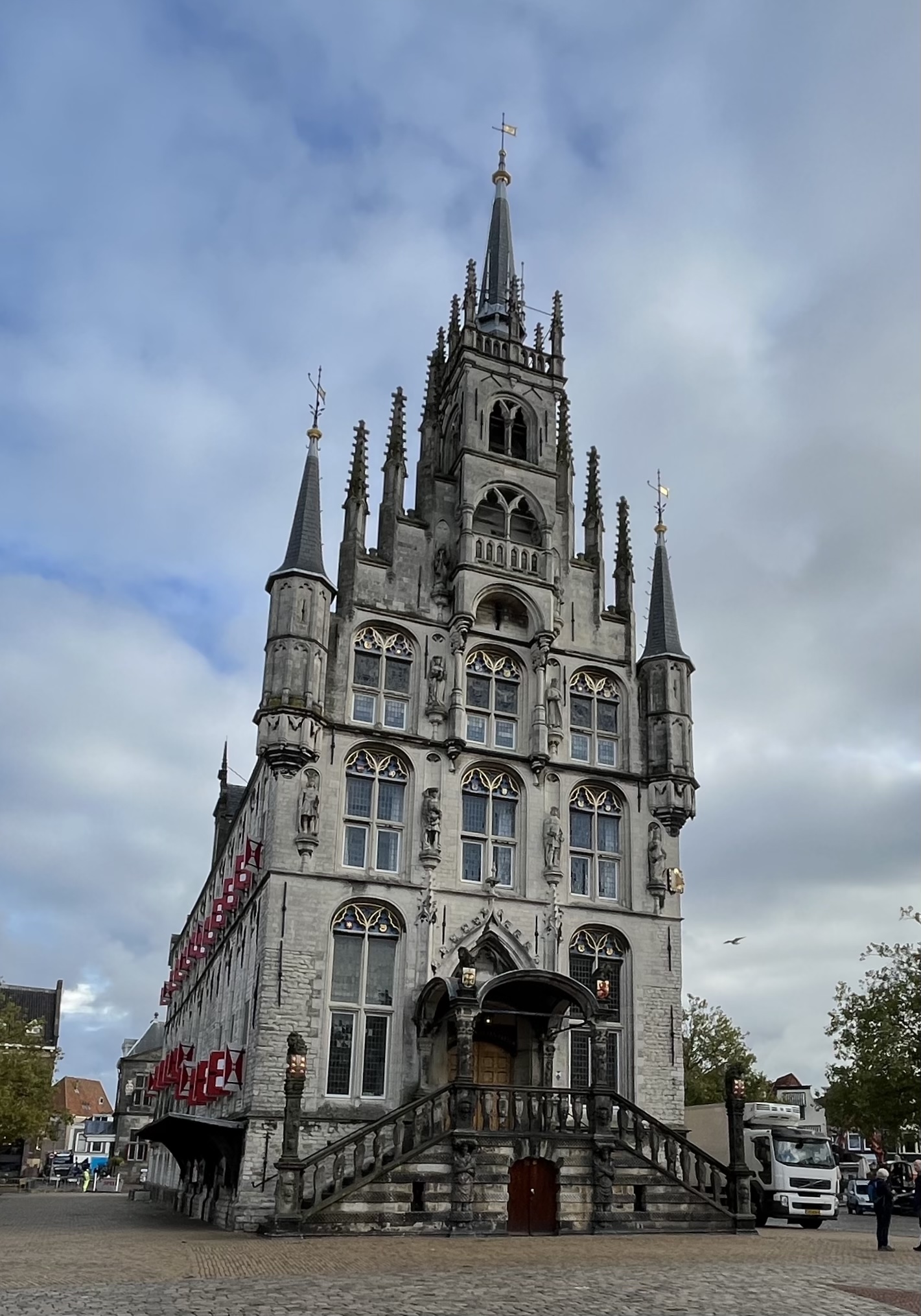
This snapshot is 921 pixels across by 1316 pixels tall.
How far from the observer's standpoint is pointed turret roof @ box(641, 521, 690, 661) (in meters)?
37.6

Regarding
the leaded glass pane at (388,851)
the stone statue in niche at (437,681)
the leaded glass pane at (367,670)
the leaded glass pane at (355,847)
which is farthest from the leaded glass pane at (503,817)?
the leaded glass pane at (367,670)

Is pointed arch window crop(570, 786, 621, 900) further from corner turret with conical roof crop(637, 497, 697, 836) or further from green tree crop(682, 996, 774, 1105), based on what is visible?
green tree crop(682, 996, 774, 1105)

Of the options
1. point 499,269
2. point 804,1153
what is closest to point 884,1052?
Result: point 804,1153

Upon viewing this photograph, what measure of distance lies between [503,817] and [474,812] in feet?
2.84

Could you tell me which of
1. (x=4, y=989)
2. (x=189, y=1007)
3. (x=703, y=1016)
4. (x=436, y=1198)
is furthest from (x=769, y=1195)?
(x=4, y=989)

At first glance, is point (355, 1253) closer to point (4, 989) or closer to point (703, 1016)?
point (703, 1016)

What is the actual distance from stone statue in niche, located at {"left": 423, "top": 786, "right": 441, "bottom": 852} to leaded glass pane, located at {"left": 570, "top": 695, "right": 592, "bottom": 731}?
5.68 m

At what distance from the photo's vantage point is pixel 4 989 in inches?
3846

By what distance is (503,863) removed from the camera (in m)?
33.8

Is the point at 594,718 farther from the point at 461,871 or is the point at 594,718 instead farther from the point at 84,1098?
the point at 84,1098

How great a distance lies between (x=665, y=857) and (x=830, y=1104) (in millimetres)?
24846

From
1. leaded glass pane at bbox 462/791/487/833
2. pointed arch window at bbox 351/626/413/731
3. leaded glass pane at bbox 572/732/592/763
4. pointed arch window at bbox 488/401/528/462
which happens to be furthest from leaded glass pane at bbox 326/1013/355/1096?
pointed arch window at bbox 488/401/528/462

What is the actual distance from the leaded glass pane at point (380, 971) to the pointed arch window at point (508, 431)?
15.7m

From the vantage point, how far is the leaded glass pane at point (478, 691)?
116ft
